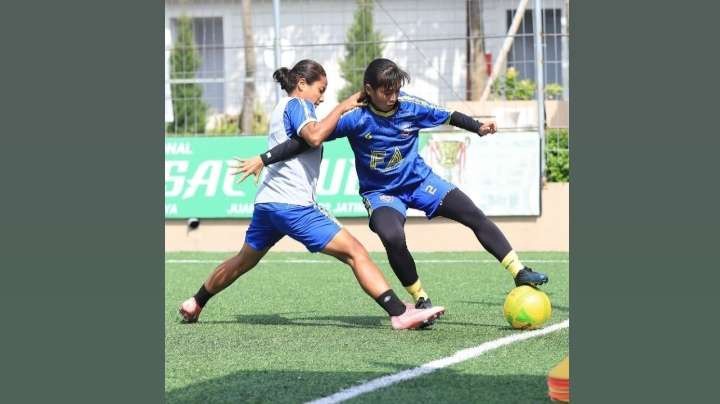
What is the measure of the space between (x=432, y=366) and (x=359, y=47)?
12.0m

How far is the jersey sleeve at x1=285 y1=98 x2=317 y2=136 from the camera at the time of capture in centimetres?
787

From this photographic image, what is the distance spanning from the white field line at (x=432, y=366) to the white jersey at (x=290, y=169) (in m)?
1.74

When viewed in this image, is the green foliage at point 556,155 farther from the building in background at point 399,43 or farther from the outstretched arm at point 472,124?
the outstretched arm at point 472,124

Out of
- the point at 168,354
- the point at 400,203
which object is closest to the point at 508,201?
the point at 400,203

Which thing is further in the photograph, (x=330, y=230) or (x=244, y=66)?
(x=244, y=66)

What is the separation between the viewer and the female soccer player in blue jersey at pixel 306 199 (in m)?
7.84

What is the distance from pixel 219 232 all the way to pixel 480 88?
477 centimetres

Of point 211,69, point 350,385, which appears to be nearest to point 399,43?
point 211,69

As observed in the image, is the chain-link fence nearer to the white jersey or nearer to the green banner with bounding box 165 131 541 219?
the green banner with bounding box 165 131 541 219

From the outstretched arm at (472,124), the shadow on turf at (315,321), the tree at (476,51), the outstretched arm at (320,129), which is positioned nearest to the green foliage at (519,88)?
the tree at (476,51)

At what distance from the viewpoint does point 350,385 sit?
5.53 m

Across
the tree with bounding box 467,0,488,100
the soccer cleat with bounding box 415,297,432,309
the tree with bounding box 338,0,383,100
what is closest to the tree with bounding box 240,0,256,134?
the tree with bounding box 338,0,383,100

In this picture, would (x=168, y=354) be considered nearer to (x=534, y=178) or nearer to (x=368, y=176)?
(x=368, y=176)

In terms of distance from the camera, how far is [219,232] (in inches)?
660
